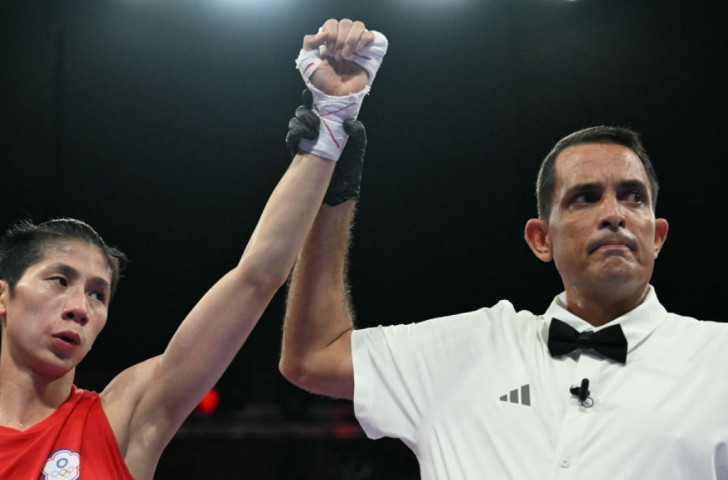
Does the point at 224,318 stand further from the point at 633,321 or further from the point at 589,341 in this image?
the point at 633,321

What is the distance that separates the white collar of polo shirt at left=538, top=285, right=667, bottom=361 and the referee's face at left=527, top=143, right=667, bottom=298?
0.16ft

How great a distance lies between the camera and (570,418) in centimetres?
184

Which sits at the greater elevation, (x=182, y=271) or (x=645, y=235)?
(x=645, y=235)

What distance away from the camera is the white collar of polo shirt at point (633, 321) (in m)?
1.96

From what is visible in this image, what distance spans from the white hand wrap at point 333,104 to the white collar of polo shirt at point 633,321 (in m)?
0.67

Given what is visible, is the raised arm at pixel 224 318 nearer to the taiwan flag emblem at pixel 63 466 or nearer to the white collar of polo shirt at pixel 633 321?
the taiwan flag emblem at pixel 63 466

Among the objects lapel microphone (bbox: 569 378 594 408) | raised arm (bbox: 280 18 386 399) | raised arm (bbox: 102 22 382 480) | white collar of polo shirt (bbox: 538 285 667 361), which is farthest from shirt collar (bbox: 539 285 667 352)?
raised arm (bbox: 102 22 382 480)

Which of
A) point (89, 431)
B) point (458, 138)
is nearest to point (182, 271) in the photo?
point (458, 138)

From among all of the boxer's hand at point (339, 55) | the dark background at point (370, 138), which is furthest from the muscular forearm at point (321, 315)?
the dark background at point (370, 138)

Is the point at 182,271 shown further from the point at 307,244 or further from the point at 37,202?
the point at 307,244

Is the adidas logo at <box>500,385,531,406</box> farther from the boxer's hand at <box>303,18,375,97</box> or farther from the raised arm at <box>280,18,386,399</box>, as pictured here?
the boxer's hand at <box>303,18,375,97</box>

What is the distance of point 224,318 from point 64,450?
0.50 metres

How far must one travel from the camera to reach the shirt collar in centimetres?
196

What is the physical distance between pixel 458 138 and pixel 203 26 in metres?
1.84
